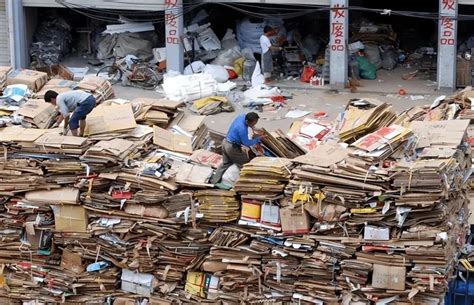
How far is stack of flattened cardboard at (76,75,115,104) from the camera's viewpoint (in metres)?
18.0

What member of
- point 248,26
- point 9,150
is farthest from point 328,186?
point 248,26

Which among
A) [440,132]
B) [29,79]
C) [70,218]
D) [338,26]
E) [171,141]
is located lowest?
[70,218]

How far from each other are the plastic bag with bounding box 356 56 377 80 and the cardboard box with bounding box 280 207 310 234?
12.4 m

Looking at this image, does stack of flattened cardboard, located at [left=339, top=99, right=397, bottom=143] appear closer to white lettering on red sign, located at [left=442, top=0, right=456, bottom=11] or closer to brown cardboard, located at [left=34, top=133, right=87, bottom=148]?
brown cardboard, located at [left=34, top=133, right=87, bottom=148]

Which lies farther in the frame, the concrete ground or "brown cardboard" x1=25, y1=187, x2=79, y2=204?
the concrete ground

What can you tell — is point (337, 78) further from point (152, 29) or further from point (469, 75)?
point (152, 29)

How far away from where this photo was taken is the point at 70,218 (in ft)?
49.2

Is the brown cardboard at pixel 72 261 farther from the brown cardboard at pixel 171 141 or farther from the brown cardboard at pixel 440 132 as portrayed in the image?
the brown cardboard at pixel 440 132

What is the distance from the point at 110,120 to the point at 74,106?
0.66 meters

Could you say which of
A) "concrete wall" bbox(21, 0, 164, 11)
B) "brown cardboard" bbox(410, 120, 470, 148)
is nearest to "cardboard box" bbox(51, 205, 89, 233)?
"brown cardboard" bbox(410, 120, 470, 148)

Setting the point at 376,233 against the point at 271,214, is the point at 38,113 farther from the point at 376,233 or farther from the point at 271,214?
the point at 376,233

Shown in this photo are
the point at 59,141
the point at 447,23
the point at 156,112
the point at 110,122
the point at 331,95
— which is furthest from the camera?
the point at 331,95

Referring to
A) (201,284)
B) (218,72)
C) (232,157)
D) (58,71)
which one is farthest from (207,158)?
(58,71)

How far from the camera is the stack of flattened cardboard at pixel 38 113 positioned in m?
16.5
